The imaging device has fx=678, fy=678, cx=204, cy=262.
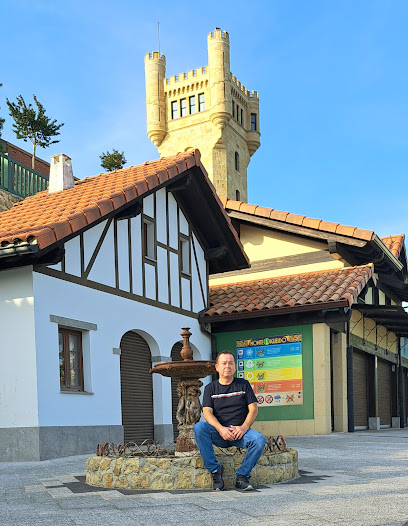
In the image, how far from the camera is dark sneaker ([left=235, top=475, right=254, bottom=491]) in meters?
6.80

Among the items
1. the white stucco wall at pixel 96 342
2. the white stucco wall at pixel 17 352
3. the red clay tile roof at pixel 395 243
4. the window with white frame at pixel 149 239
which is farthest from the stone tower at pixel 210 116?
the white stucco wall at pixel 17 352

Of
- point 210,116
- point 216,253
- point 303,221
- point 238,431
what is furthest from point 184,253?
point 210,116

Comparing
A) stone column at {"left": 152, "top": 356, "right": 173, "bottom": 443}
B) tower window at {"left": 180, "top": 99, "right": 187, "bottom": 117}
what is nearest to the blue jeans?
stone column at {"left": 152, "top": 356, "right": 173, "bottom": 443}

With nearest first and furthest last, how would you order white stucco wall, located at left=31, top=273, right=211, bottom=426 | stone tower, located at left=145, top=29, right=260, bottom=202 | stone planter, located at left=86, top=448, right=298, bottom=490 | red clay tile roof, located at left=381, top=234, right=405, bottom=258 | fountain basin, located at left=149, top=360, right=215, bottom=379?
stone planter, located at left=86, top=448, right=298, bottom=490 → fountain basin, located at left=149, top=360, right=215, bottom=379 → white stucco wall, located at left=31, top=273, right=211, bottom=426 → red clay tile roof, located at left=381, top=234, right=405, bottom=258 → stone tower, located at left=145, top=29, right=260, bottom=202

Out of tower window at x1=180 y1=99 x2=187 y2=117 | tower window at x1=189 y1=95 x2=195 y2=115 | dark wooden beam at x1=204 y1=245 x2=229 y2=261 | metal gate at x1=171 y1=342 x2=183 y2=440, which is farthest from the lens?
tower window at x1=180 y1=99 x2=187 y2=117

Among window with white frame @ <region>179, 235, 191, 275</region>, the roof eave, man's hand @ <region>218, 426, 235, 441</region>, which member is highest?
window with white frame @ <region>179, 235, 191, 275</region>

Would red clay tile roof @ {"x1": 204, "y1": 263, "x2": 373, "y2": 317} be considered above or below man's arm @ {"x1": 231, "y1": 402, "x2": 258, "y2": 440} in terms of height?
above

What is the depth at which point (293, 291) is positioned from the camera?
1723cm

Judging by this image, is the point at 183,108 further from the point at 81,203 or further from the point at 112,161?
the point at 81,203

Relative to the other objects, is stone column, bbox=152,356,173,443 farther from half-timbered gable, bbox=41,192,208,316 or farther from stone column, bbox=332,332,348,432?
stone column, bbox=332,332,348,432

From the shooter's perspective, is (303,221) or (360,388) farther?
(360,388)

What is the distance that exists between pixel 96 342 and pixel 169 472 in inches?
247

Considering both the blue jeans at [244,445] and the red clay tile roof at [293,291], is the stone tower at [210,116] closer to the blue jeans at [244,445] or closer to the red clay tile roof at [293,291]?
the red clay tile roof at [293,291]

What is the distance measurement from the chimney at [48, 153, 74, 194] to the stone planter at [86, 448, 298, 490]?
380 inches
